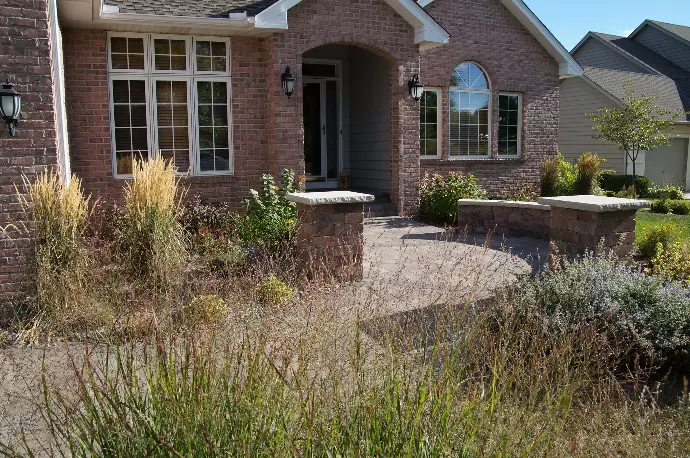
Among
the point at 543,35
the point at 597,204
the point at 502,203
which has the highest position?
the point at 543,35

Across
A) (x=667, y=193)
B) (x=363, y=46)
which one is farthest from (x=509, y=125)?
(x=363, y=46)

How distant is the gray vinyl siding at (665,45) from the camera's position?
85.8 ft

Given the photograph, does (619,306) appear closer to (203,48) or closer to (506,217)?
(506,217)

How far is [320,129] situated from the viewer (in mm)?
14281

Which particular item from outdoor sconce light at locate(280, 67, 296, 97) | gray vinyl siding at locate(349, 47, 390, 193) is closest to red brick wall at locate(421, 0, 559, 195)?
gray vinyl siding at locate(349, 47, 390, 193)

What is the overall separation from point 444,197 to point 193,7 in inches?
221

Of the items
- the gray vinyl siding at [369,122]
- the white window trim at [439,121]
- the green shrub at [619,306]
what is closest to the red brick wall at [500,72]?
the white window trim at [439,121]

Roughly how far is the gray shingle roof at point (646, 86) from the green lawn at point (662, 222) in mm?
8325

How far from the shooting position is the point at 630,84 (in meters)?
22.5

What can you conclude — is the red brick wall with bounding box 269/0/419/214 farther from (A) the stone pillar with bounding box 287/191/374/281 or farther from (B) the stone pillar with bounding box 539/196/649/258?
(B) the stone pillar with bounding box 539/196/649/258

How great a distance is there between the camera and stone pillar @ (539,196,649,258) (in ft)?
20.8

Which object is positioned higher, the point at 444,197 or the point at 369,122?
the point at 369,122

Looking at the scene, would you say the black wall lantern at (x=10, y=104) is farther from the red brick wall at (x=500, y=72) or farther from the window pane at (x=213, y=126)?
the red brick wall at (x=500, y=72)

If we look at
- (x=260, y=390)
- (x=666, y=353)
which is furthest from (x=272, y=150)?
(x=260, y=390)
